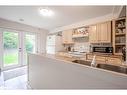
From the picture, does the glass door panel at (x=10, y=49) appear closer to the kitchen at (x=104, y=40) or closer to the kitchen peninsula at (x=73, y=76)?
the kitchen at (x=104, y=40)

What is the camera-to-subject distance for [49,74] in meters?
1.87

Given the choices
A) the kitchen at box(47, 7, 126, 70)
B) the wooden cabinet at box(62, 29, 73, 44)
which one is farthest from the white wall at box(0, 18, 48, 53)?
the kitchen at box(47, 7, 126, 70)

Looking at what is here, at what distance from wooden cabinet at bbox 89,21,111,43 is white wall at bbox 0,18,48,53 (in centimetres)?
335

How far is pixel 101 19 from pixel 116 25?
2.46 ft

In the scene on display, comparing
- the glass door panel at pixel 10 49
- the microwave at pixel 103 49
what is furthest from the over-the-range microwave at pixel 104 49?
the glass door panel at pixel 10 49

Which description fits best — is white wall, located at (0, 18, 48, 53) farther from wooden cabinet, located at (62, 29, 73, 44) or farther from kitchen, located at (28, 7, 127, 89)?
wooden cabinet, located at (62, 29, 73, 44)

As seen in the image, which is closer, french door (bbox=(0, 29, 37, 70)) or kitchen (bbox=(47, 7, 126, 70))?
kitchen (bbox=(47, 7, 126, 70))

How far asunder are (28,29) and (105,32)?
13.3ft

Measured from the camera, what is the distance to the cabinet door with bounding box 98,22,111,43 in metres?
3.75

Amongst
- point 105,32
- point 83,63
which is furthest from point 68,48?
point 83,63

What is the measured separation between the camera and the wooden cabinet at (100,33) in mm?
3764

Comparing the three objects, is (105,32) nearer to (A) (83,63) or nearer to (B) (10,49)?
(A) (83,63)
